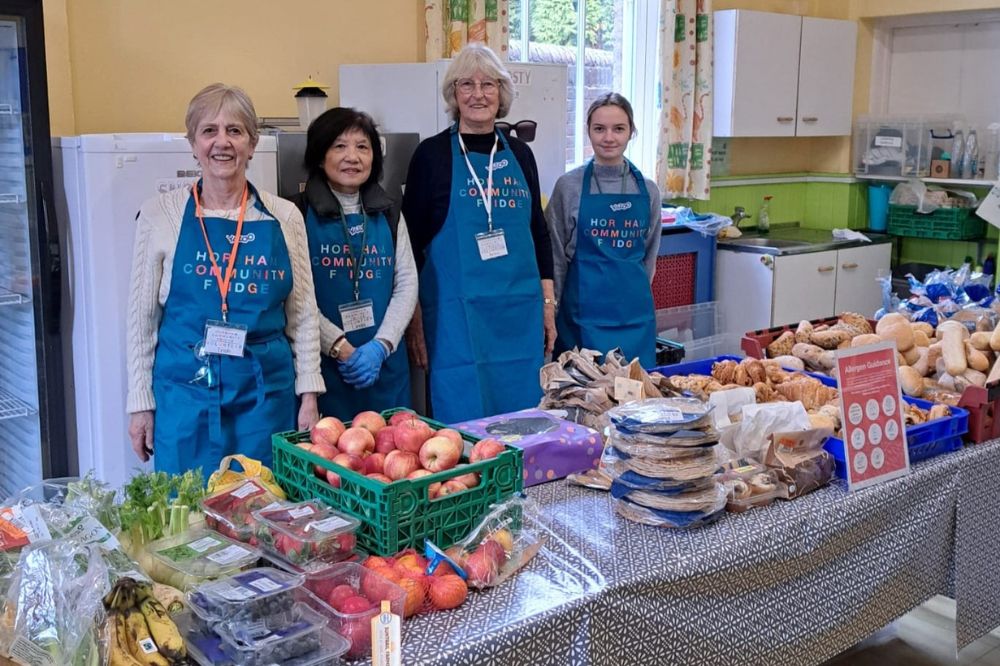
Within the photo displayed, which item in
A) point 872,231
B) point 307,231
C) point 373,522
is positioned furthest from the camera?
point 872,231

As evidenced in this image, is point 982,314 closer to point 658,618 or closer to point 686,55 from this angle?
point 658,618

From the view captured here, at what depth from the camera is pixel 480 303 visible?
330cm

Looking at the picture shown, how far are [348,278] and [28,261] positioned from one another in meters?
0.98

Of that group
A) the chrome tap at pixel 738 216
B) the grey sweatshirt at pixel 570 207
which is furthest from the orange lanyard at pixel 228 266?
the chrome tap at pixel 738 216

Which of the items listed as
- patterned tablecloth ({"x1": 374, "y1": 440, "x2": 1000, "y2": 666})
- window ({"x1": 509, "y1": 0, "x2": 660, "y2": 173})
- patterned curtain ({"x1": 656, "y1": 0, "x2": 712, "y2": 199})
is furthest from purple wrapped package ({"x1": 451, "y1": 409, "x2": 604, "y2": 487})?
patterned curtain ({"x1": 656, "y1": 0, "x2": 712, "y2": 199})

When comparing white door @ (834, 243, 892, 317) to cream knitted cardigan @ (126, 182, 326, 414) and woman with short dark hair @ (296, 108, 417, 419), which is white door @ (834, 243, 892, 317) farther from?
cream knitted cardigan @ (126, 182, 326, 414)

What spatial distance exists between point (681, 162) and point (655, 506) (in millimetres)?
3876

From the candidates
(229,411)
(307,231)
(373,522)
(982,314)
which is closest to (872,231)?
(982,314)

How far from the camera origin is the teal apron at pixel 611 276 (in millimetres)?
3602

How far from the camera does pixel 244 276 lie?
252 cm

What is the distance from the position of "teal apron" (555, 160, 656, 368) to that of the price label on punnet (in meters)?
1.41

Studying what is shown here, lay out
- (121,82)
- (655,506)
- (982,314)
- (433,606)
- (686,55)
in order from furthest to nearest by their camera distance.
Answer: (686,55) < (121,82) < (982,314) < (655,506) < (433,606)

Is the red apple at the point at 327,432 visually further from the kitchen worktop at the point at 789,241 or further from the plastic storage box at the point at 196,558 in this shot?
the kitchen worktop at the point at 789,241

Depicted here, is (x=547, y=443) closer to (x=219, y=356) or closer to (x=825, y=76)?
(x=219, y=356)
